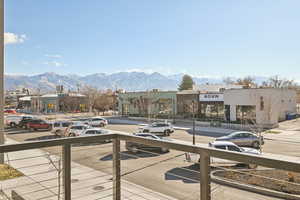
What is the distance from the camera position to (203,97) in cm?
3522

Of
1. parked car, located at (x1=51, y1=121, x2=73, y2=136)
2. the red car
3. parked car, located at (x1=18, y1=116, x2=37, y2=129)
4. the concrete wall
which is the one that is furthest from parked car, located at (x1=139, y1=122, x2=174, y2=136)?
parked car, located at (x1=18, y1=116, x2=37, y2=129)

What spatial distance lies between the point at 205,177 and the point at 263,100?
29617 mm

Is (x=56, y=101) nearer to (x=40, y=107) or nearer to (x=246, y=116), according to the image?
(x=40, y=107)

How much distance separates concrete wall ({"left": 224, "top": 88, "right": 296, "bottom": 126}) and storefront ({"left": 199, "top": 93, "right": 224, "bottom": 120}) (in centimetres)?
138

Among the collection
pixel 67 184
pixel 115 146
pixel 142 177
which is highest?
pixel 115 146

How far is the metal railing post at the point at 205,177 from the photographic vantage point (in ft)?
7.63

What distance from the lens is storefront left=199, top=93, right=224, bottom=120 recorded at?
3312 centimetres

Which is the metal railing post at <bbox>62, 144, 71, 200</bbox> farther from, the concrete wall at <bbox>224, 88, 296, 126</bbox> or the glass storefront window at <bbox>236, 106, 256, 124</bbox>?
the glass storefront window at <bbox>236, 106, 256, 124</bbox>

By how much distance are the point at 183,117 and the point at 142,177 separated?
27446 millimetres

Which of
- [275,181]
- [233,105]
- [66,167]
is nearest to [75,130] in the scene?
[275,181]

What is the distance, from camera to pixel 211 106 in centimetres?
3434

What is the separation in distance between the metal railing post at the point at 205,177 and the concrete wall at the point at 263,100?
27.0 metres

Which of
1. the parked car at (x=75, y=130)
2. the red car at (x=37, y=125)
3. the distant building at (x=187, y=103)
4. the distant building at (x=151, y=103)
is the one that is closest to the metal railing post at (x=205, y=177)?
the parked car at (x=75, y=130)

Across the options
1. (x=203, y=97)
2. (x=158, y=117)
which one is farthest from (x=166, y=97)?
(x=203, y=97)
